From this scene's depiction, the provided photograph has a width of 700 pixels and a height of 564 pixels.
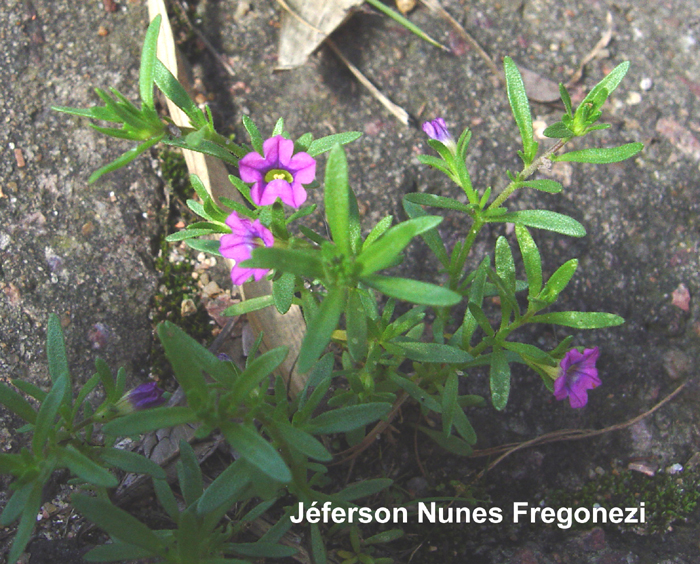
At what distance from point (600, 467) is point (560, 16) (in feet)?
9.36

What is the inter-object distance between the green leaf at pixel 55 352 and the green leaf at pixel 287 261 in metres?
0.90

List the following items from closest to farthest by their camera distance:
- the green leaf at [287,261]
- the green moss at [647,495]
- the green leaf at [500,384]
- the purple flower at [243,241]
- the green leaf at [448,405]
Result: the green leaf at [287,261]
the purple flower at [243,241]
the green leaf at [500,384]
the green leaf at [448,405]
the green moss at [647,495]

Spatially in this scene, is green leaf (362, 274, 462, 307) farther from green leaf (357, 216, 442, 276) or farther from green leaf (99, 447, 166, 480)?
green leaf (99, 447, 166, 480)

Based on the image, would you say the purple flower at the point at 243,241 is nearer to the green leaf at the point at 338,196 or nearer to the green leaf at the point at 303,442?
the green leaf at the point at 338,196

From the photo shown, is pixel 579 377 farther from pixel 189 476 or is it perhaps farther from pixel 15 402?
pixel 15 402

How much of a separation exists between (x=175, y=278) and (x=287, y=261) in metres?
1.34

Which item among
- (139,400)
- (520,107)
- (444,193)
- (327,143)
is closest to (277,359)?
(139,400)

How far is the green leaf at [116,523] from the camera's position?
1741mm

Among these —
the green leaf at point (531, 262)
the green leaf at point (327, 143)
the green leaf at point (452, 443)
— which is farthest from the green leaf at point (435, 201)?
the green leaf at point (452, 443)

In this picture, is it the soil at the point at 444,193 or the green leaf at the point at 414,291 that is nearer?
the green leaf at the point at 414,291

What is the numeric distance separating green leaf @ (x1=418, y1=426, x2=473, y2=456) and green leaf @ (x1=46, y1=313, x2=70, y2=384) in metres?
1.56

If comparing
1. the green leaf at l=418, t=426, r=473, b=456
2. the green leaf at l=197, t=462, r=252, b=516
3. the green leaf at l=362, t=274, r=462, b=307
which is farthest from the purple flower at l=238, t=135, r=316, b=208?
the green leaf at l=418, t=426, r=473, b=456

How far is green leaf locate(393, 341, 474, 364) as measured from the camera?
2.24 metres

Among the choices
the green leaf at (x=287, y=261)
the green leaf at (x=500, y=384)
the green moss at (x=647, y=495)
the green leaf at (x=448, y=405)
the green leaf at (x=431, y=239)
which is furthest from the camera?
the green moss at (x=647, y=495)
